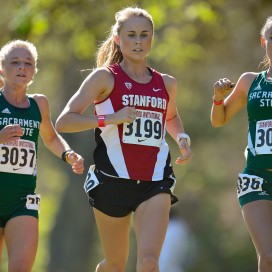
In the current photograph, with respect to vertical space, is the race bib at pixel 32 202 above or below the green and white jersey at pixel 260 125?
below

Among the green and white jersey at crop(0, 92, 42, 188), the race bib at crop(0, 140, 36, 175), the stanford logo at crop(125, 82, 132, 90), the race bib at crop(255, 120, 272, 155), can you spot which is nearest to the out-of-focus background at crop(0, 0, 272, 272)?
the green and white jersey at crop(0, 92, 42, 188)

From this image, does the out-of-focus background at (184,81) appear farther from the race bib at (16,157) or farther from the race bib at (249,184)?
the race bib at (249,184)

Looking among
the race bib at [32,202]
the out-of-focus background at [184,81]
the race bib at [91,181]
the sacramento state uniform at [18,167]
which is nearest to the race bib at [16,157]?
the sacramento state uniform at [18,167]

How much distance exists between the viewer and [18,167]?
30.3 feet

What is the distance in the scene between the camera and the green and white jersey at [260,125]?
358 inches

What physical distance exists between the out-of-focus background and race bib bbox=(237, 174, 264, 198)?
8911 millimetres

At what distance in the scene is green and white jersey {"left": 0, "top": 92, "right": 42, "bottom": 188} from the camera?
→ 30.3ft

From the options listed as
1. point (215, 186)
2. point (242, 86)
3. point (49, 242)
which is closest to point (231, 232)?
point (215, 186)

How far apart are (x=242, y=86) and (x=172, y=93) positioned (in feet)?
1.88

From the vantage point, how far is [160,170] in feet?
29.9

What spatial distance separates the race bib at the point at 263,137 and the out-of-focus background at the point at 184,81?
348 inches

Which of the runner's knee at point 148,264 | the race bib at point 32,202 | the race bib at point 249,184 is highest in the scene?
the race bib at point 249,184

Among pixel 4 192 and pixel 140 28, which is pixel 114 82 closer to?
pixel 140 28

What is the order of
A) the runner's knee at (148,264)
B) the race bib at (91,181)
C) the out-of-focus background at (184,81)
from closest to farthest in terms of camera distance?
the runner's knee at (148,264) < the race bib at (91,181) < the out-of-focus background at (184,81)
